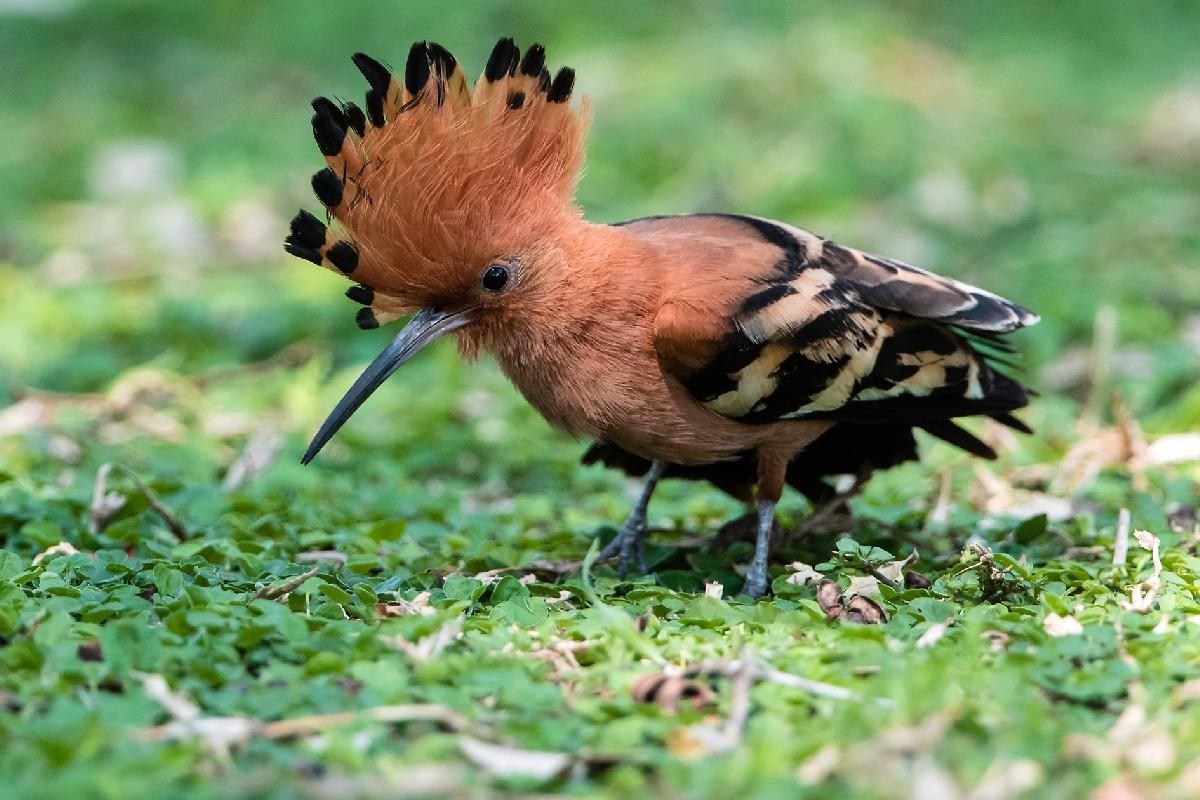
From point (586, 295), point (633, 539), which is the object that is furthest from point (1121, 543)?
point (586, 295)

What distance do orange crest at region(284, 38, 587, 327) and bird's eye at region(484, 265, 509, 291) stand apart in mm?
31

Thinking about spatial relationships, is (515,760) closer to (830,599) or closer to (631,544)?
(830,599)

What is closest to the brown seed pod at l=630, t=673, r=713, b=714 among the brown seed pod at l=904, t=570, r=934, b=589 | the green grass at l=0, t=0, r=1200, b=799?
the green grass at l=0, t=0, r=1200, b=799

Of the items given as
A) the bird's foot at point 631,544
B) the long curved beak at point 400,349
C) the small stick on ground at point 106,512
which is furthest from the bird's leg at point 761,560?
the small stick on ground at point 106,512

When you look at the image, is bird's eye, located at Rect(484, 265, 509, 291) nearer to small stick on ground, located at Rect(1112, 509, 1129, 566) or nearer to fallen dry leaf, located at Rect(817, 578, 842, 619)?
fallen dry leaf, located at Rect(817, 578, 842, 619)

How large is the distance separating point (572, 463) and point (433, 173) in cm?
215

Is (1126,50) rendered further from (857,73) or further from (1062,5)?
(857,73)

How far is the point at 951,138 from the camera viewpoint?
9664 mm

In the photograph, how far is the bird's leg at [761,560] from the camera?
4309 mm

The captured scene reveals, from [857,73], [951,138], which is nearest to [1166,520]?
[951,138]

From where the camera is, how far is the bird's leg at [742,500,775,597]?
4309mm

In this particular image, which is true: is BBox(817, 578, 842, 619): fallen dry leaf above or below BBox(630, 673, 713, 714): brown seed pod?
above

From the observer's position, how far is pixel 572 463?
6035mm

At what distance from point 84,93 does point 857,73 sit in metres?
5.78
